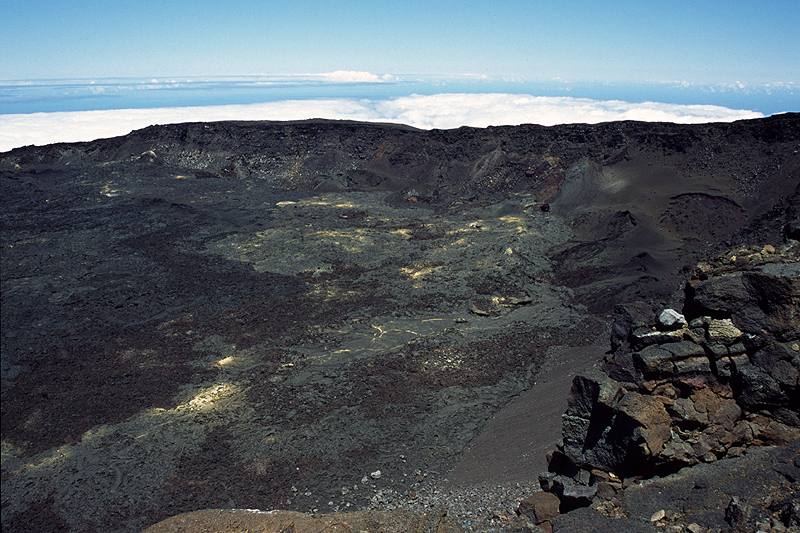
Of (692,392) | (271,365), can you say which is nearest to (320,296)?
(271,365)

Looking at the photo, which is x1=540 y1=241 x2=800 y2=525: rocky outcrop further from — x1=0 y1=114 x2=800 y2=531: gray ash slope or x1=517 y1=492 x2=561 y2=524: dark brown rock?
x1=0 y1=114 x2=800 y2=531: gray ash slope

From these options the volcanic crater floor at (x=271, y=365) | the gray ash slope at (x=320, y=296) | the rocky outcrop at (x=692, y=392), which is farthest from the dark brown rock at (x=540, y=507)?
the gray ash slope at (x=320, y=296)

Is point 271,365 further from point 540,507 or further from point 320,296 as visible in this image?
point 540,507

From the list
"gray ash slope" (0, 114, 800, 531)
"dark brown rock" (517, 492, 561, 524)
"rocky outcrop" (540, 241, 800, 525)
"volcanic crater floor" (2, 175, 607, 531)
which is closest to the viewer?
"rocky outcrop" (540, 241, 800, 525)

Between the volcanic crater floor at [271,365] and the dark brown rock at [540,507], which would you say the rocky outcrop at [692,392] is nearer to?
the dark brown rock at [540,507]

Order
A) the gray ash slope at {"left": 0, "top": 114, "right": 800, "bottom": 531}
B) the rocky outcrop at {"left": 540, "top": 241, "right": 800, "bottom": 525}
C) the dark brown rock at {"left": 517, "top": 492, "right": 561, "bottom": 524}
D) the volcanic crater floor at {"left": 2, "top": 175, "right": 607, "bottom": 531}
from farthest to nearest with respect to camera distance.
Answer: the gray ash slope at {"left": 0, "top": 114, "right": 800, "bottom": 531} → the volcanic crater floor at {"left": 2, "top": 175, "right": 607, "bottom": 531} → the dark brown rock at {"left": 517, "top": 492, "right": 561, "bottom": 524} → the rocky outcrop at {"left": 540, "top": 241, "right": 800, "bottom": 525}

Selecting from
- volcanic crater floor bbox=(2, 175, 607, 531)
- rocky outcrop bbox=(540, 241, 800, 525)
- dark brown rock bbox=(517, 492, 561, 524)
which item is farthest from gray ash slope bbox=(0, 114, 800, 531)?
rocky outcrop bbox=(540, 241, 800, 525)

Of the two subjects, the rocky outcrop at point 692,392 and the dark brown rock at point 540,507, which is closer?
the rocky outcrop at point 692,392
